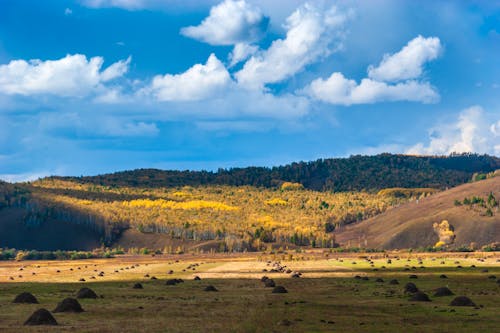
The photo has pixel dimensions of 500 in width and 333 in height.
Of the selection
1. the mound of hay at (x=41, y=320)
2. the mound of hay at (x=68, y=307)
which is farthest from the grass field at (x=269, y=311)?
the mound of hay at (x=68, y=307)

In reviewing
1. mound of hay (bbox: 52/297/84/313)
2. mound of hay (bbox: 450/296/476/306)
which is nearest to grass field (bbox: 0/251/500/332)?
mound of hay (bbox: 450/296/476/306)

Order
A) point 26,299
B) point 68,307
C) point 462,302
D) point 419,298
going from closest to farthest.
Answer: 1. point 68,307
2. point 462,302
3. point 419,298
4. point 26,299

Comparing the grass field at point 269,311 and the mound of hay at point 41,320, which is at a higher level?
the mound of hay at point 41,320

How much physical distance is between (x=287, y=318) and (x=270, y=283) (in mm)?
30560

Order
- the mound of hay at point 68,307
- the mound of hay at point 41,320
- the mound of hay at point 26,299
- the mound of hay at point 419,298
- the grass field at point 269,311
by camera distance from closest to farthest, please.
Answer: the grass field at point 269,311 → the mound of hay at point 41,320 → the mound of hay at point 68,307 → the mound of hay at point 419,298 → the mound of hay at point 26,299

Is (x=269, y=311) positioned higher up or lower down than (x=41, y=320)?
lower down

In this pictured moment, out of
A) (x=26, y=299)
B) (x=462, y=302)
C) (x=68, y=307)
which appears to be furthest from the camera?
(x=26, y=299)

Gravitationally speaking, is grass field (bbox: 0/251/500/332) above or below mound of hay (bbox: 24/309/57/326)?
below

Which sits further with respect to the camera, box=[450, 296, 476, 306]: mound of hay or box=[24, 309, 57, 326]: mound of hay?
A: box=[450, 296, 476, 306]: mound of hay

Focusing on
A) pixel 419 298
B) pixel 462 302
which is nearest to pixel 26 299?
pixel 419 298

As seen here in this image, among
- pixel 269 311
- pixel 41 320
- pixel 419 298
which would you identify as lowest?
pixel 269 311

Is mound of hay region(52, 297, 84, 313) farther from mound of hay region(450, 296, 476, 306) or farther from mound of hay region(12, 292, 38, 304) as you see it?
mound of hay region(450, 296, 476, 306)

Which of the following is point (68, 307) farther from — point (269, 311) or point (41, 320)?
point (269, 311)

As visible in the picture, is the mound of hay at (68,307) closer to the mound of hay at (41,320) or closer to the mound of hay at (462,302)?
the mound of hay at (41,320)
